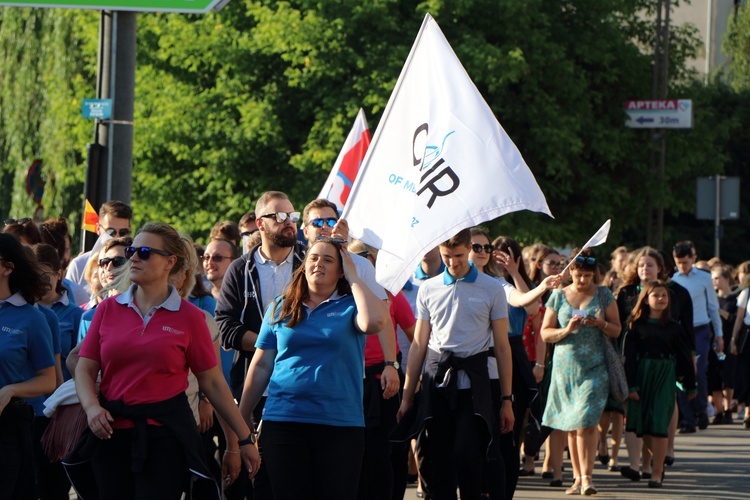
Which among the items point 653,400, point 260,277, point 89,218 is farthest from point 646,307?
point 89,218

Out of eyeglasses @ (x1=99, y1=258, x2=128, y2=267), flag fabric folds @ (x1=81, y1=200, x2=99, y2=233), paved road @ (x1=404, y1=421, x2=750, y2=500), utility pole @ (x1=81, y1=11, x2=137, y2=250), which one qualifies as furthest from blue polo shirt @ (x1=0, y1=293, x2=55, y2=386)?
utility pole @ (x1=81, y1=11, x2=137, y2=250)

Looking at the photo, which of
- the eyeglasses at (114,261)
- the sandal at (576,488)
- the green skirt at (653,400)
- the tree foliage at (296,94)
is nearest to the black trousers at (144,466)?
the eyeglasses at (114,261)

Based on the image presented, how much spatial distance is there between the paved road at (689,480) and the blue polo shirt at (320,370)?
4.05 m

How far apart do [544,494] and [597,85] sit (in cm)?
2407

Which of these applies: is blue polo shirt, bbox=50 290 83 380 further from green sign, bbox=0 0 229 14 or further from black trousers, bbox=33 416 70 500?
green sign, bbox=0 0 229 14

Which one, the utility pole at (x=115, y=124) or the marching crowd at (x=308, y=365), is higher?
the utility pole at (x=115, y=124)

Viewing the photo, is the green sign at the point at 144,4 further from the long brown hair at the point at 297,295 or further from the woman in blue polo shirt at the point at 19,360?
the woman in blue polo shirt at the point at 19,360

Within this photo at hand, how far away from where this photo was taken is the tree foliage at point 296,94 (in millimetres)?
28719

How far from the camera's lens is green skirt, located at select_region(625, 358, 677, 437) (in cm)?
1145

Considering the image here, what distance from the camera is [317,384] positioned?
659cm

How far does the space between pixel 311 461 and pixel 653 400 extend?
17.9 feet

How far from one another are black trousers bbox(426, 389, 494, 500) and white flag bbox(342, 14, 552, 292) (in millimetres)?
1348

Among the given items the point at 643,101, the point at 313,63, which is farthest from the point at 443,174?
the point at 643,101

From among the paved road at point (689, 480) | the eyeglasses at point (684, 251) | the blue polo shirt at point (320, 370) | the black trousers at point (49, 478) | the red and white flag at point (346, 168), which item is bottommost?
the paved road at point (689, 480)
